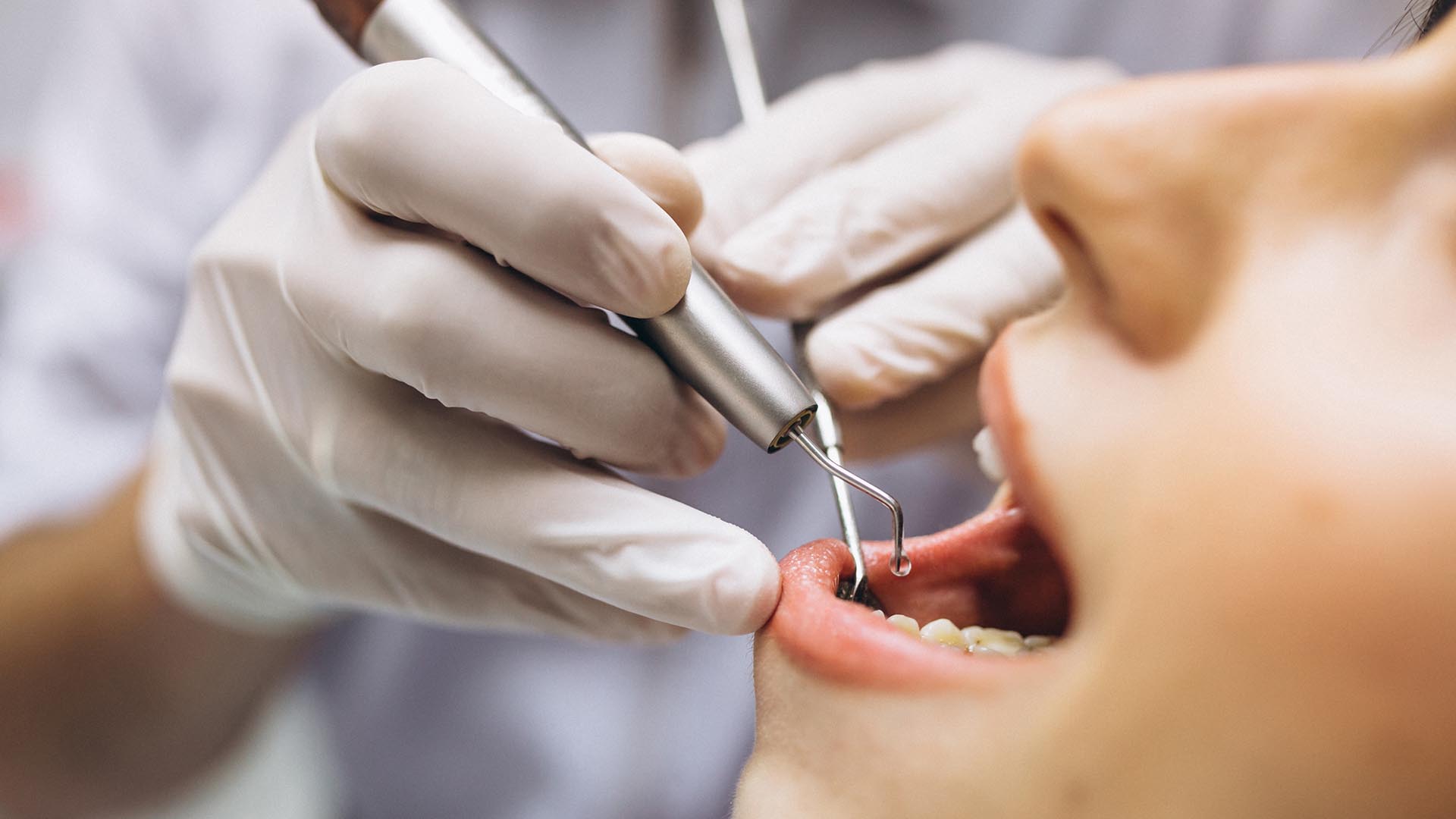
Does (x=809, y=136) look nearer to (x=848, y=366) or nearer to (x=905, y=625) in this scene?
(x=848, y=366)

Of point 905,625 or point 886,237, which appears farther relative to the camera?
point 886,237

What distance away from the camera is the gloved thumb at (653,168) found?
691 mm

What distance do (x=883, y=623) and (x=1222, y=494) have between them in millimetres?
189

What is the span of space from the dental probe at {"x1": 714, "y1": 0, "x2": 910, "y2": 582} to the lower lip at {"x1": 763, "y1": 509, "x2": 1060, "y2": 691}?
0.04 feet

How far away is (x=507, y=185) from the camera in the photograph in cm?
61

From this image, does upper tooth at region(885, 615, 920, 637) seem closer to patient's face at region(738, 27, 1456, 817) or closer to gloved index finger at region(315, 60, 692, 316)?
patient's face at region(738, 27, 1456, 817)

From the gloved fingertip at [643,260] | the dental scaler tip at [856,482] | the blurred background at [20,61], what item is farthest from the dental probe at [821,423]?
the blurred background at [20,61]

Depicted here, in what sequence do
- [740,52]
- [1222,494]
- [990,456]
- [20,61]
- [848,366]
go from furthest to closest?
[20,61] < [740,52] < [848,366] < [990,456] < [1222,494]

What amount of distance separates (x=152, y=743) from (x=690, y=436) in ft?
3.15

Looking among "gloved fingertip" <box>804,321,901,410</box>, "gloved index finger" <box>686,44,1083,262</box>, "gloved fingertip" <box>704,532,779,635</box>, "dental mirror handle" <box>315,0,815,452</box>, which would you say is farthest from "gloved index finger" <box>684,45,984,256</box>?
"gloved fingertip" <box>704,532,779,635</box>

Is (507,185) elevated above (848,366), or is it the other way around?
(507,185)

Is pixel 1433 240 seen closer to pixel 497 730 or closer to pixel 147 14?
pixel 497 730

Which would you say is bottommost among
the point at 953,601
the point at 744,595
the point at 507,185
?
the point at 953,601

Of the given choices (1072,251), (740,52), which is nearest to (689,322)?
(1072,251)
